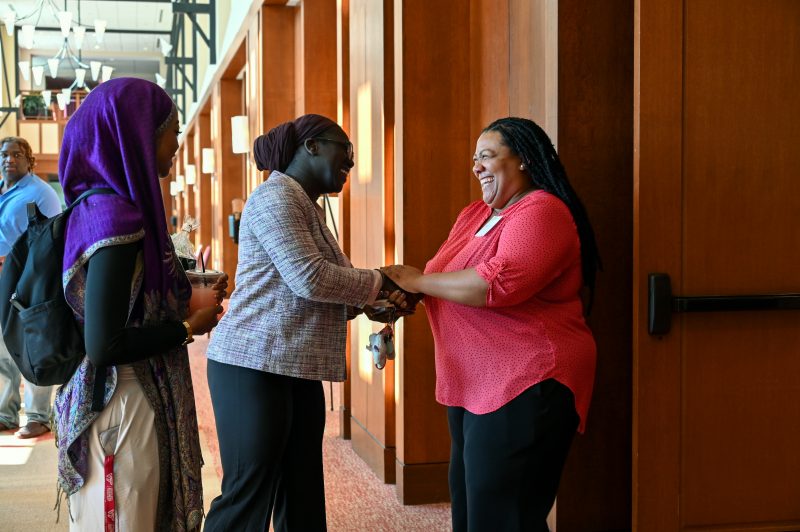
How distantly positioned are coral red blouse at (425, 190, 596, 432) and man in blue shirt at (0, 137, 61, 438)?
12.0 ft

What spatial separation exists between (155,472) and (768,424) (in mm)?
2049

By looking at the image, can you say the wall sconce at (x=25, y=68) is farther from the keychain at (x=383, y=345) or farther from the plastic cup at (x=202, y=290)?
the plastic cup at (x=202, y=290)

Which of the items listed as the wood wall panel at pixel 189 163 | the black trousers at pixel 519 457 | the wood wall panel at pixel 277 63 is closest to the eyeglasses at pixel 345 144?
the black trousers at pixel 519 457

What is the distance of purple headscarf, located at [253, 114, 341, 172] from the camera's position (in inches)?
91.1

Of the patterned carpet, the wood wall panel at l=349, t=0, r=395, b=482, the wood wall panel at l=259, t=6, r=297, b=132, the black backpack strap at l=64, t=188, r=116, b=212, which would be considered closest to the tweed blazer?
the black backpack strap at l=64, t=188, r=116, b=212

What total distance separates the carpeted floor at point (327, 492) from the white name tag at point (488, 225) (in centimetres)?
162

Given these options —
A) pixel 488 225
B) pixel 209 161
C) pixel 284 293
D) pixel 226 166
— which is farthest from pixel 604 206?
pixel 209 161

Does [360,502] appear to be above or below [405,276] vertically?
below

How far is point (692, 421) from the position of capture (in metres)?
2.76

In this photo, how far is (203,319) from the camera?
1965 mm

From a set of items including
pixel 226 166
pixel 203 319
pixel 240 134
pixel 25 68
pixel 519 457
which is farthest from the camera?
pixel 25 68

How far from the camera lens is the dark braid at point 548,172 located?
7.17 ft

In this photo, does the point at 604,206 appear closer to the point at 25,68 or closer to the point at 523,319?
the point at 523,319

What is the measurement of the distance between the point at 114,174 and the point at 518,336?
106 cm
